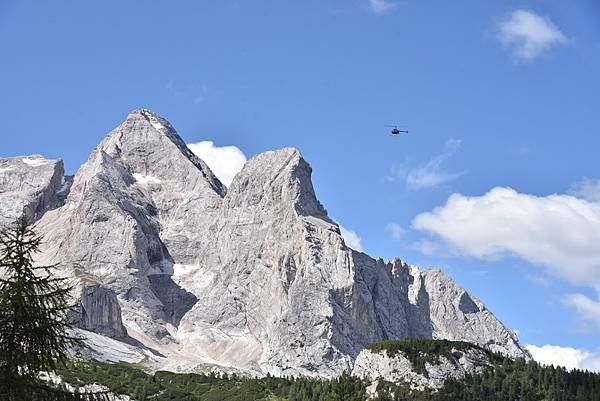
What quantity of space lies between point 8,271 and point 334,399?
109m

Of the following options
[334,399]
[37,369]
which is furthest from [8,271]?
[334,399]

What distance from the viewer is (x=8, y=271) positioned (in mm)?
33000

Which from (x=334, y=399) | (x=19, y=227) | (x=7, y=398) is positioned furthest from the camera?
(x=334, y=399)

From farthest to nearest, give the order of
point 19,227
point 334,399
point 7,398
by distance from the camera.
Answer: point 334,399, point 19,227, point 7,398

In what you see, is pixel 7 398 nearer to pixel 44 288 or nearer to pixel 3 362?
pixel 3 362

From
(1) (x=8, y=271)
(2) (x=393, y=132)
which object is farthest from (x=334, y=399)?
(1) (x=8, y=271)

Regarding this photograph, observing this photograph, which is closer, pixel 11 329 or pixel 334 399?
pixel 11 329

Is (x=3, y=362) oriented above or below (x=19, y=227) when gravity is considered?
below

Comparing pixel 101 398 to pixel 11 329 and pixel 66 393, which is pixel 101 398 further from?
pixel 11 329

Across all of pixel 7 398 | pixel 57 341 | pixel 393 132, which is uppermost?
pixel 393 132

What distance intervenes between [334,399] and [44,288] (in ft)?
359

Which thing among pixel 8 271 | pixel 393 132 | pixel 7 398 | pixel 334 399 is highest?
pixel 393 132

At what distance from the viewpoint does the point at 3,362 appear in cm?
3092

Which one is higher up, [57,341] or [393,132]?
[393,132]
